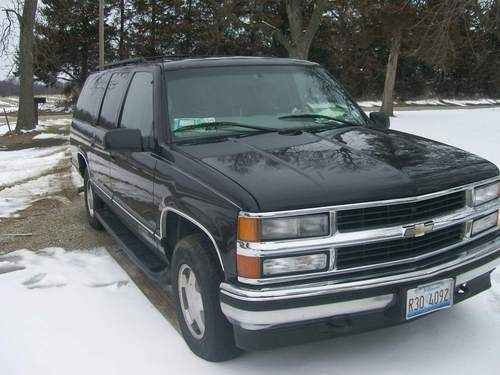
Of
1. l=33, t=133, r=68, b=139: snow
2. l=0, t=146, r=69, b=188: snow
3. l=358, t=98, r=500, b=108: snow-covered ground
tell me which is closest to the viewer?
l=0, t=146, r=69, b=188: snow

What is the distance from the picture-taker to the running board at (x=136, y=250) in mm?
4207

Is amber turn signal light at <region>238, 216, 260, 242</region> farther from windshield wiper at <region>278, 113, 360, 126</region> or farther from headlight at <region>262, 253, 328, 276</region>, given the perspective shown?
windshield wiper at <region>278, 113, 360, 126</region>

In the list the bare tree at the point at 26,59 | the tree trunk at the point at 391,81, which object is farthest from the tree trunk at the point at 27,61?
the tree trunk at the point at 391,81

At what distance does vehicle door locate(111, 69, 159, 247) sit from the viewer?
418 centimetres

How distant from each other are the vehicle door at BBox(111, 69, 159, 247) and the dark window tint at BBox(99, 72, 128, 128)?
0.24 m

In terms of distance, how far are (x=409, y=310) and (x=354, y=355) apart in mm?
576

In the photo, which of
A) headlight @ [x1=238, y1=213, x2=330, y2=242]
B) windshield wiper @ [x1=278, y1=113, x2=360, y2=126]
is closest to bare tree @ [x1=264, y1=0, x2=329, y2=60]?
windshield wiper @ [x1=278, y1=113, x2=360, y2=126]

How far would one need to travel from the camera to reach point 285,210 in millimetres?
2896

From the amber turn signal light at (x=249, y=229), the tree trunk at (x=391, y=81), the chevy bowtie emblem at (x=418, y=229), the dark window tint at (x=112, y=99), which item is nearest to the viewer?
the amber turn signal light at (x=249, y=229)

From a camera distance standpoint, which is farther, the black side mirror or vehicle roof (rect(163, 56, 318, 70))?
the black side mirror

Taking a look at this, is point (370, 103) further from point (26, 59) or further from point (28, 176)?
point (28, 176)

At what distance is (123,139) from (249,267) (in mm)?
1619

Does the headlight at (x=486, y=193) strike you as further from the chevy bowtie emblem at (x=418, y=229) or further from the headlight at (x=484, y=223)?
the chevy bowtie emblem at (x=418, y=229)

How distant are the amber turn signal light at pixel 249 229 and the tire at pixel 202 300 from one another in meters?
0.44
